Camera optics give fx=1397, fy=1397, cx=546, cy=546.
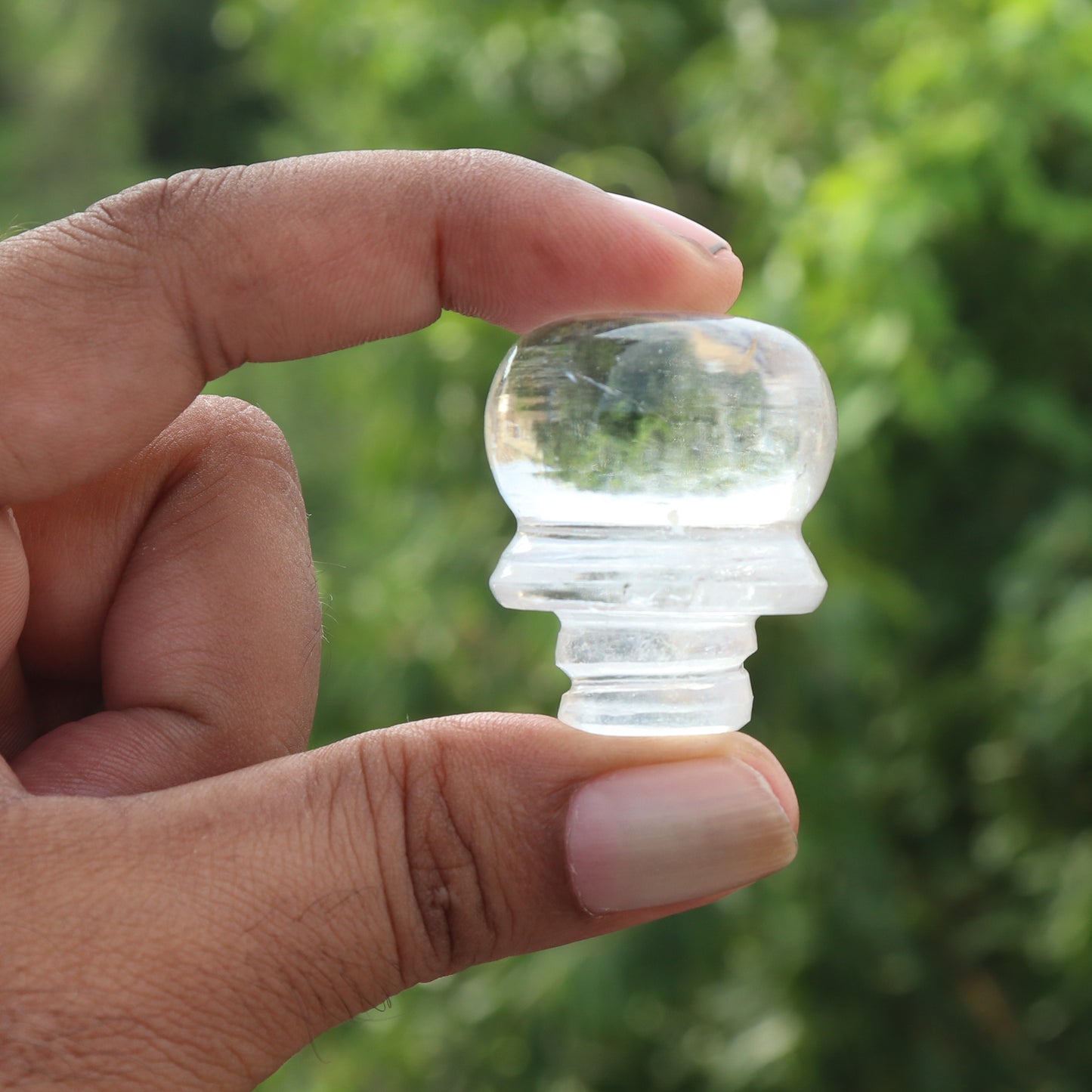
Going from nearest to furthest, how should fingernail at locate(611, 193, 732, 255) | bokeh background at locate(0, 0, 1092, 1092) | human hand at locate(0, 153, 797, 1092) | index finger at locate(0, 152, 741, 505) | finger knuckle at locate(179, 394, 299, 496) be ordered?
human hand at locate(0, 153, 797, 1092) → index finger at locate(0, 152, 741, 505) → fingernail at locate(611, 193, 732, 255) → finger knuckle at locate(179, 394, 299, 496) → bokeh background at locate(0, 0, 1092, 1092)

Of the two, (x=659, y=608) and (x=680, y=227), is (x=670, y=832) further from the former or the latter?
(x=680, y=227)

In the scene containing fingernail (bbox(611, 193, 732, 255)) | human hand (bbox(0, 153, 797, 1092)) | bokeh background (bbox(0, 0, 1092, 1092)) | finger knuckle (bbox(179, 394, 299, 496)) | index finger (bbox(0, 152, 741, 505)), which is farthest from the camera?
bokeh background (bbox(0, 0, 1092, 1092))

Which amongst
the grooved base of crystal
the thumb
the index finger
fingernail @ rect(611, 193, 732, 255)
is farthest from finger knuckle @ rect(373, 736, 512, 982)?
fingernail @ rect(611, 193, 732, 255)

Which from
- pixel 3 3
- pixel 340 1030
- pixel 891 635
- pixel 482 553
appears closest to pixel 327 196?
pixel 482 553

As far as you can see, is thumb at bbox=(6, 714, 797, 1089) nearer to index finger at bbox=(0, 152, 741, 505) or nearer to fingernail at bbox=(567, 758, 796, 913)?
fingernail at bbox=(567, 758, 796, 913)

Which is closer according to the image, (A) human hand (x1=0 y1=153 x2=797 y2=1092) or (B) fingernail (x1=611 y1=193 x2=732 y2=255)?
(A) human hand (x1=0 y1=153 x2=797 y2=1092)

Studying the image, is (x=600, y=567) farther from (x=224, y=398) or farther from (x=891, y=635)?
(x=891, y=635)

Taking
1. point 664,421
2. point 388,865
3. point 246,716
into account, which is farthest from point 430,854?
point 664,421
